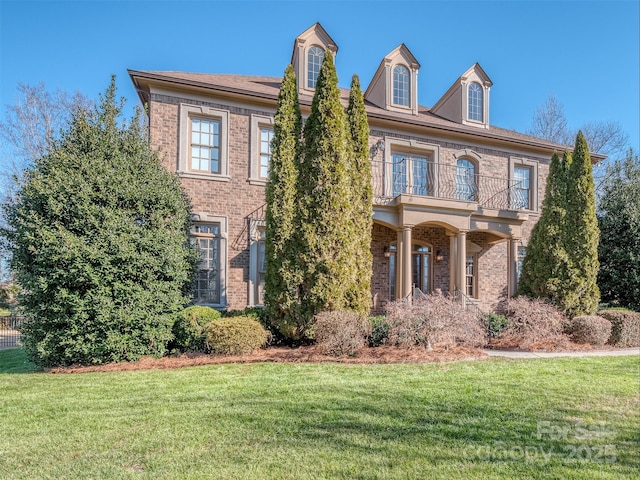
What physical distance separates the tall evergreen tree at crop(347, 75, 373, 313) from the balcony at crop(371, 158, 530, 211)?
258 centimetres

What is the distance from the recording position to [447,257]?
13.5m

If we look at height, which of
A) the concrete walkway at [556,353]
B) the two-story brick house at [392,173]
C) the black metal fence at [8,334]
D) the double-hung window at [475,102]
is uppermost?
the double-hung window at [475,102]

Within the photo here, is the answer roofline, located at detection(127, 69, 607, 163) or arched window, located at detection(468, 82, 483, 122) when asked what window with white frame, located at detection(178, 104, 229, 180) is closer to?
roofline, located at detection(127, 69, 607, 163)

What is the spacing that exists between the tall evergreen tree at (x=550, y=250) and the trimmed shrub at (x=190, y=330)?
897cm

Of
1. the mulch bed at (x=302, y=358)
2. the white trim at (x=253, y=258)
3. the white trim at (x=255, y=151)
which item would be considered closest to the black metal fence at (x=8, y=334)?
the white trim at (x=253, y=258)

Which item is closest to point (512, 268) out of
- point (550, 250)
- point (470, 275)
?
point (470, 275)

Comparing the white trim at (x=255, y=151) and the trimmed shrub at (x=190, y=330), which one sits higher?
the white trim at (x=255, y=151)

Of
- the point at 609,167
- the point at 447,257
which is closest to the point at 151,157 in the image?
the point at 447,257

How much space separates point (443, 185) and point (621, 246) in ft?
21.6

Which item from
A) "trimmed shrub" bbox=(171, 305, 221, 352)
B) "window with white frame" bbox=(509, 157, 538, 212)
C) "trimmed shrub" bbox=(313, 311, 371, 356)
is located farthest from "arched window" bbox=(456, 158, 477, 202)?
"trimmed shrub" bbox=(171, 305, 221, 352)

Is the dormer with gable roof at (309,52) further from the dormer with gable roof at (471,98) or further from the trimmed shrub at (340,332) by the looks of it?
the trimmed shrub at (340,332)

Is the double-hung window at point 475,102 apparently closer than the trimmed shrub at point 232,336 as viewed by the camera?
No

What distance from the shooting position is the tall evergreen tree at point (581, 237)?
412 inches

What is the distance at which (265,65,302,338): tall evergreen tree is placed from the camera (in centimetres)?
827
